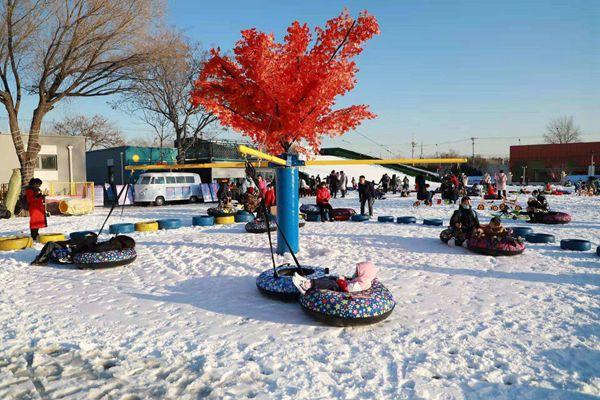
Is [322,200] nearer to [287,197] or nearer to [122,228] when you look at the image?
[287,197]

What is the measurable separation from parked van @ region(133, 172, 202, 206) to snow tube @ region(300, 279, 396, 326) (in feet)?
72.1

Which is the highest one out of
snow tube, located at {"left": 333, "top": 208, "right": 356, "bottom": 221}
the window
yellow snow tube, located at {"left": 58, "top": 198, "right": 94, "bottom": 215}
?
the window

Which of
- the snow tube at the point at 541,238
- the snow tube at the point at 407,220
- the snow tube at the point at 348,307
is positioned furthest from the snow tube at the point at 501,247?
the snow tube at the point at 407,220

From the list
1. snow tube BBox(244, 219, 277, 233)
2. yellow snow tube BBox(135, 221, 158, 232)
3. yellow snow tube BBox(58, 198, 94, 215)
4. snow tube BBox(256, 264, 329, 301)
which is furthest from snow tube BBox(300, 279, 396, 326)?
yellow snow tube BBox(58, 198, 94, 215)

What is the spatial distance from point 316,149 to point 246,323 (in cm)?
843

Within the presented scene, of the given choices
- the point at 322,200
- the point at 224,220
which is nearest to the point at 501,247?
the point at 322,200

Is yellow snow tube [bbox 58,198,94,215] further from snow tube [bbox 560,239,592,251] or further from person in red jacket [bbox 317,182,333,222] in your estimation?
snow tube [bbox 560,239,592,251]

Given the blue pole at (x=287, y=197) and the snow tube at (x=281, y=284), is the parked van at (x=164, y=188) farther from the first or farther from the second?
the snow tube at (x=281, y=284)

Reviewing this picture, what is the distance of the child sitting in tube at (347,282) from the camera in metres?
6.01

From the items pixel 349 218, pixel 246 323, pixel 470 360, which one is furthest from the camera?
pixel 349 218

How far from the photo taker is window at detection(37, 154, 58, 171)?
2961 centimetres

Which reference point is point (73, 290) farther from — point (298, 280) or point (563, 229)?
point (563, 229)

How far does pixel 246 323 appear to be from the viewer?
236 inches

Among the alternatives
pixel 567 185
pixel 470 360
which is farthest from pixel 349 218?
pixel 567 185
